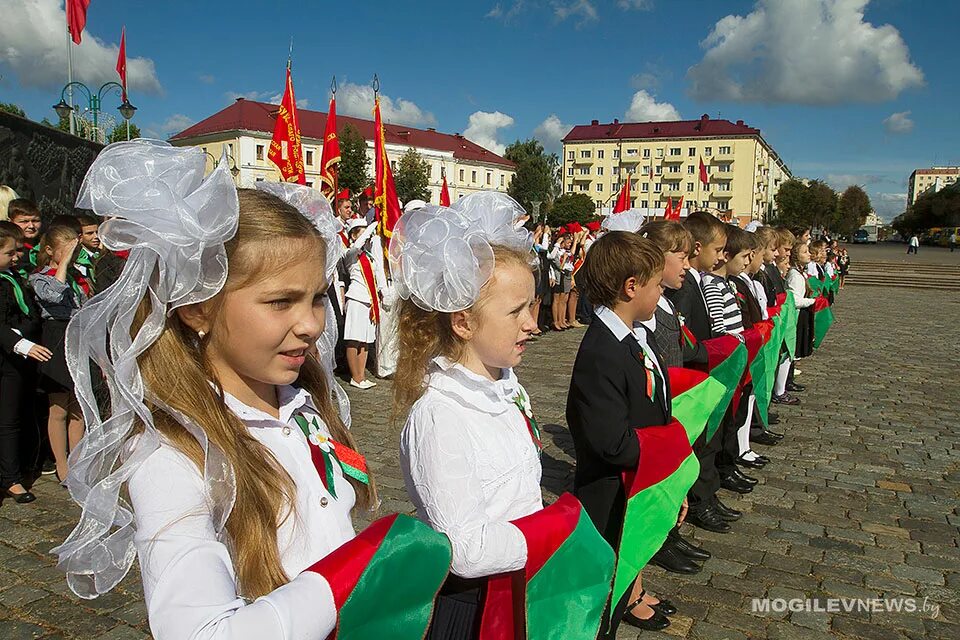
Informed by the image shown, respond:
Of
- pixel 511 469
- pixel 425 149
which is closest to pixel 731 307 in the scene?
pixel 511 469

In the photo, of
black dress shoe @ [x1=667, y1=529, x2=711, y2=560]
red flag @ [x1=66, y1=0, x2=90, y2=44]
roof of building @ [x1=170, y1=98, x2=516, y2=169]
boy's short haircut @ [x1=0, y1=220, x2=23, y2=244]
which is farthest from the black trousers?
roof of building @ [x1=170, y1=98, x2=516, y2=169]

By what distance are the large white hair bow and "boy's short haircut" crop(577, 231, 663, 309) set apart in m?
2.48

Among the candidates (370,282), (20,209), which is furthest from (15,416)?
(370,282)

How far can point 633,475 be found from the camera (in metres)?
3.07

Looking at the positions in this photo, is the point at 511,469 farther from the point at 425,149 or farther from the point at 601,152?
the point at 601,152

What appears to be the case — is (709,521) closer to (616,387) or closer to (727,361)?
(727,361)

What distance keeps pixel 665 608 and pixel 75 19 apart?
15544 mm

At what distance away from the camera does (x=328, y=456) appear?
5.66 ft

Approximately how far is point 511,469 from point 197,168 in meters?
1.29

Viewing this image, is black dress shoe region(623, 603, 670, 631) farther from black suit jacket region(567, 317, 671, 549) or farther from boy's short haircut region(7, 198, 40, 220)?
boy's short haircut region(7, 198, 40, 220)

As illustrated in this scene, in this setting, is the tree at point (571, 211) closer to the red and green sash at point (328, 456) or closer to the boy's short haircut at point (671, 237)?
the boy's short haircut at point (671, 237)

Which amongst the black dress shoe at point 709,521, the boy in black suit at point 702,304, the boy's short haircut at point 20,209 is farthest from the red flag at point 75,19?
the black dress shoe at point 709,521

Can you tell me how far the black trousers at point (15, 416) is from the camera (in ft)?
17.0

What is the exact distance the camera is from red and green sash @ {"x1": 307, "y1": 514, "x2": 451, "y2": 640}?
1374 millimetres
